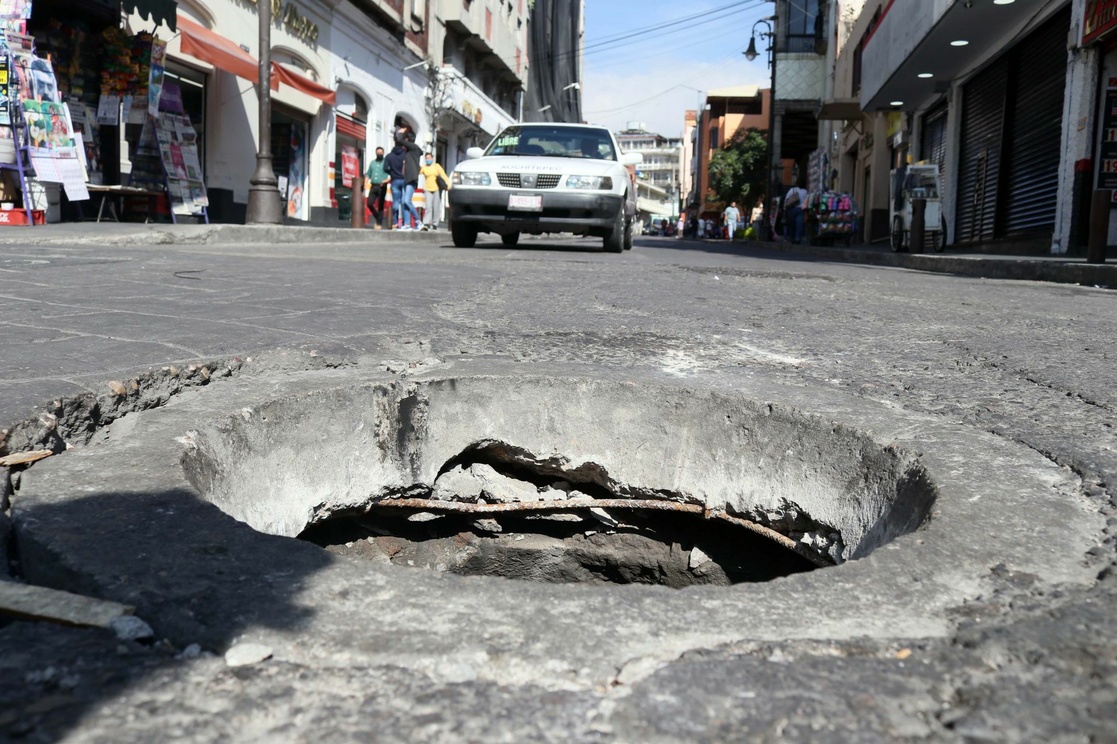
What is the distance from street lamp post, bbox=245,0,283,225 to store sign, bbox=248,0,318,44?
4354mm

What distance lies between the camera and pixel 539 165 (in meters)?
9.67

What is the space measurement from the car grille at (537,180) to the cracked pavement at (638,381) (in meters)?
3.14

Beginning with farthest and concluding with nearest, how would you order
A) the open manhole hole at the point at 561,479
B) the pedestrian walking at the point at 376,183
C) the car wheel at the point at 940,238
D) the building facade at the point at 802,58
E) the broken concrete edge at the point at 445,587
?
the building facade at the point at 802,58, the pedestrian walking at the point at 376,183, the car wheel at the point at 940,238, the open manhole hole at the point at 561,479, the broken concrete edge at the point at 445,587

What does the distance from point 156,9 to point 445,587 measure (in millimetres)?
11554

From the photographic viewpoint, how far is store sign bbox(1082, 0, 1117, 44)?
10.2 metres

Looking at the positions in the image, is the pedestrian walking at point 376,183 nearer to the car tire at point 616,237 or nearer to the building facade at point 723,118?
the car tire at point 616,237

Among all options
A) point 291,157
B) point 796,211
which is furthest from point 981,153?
point 291,157

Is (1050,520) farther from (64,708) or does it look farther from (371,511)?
(371,511)

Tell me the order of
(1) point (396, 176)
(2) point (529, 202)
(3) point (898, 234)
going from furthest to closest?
1. (1) point (396, 176)
2. (3) point (898, 234)
3. (2) point (529, 202)

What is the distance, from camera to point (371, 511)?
7.93 feet

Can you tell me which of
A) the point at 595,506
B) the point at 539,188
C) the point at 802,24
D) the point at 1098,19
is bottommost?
the point at 595,506

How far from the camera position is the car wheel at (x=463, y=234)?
10.3 m

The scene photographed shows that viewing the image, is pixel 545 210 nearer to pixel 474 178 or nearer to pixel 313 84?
pixel 474 178

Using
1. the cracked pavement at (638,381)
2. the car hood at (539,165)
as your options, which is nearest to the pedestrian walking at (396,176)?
the car hood at (539,165)
